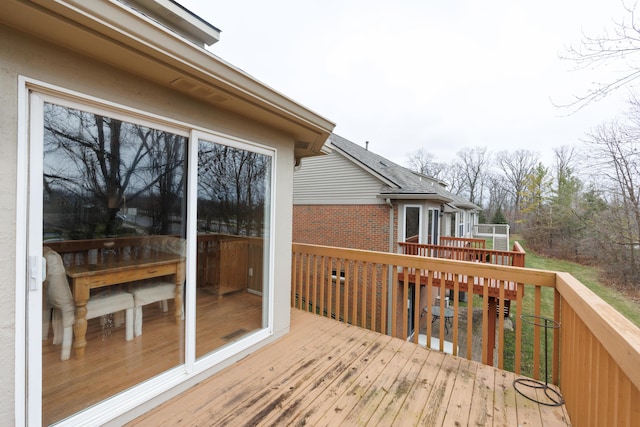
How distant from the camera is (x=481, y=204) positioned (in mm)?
37344

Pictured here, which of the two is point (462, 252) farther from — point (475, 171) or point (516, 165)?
point (475, 171)

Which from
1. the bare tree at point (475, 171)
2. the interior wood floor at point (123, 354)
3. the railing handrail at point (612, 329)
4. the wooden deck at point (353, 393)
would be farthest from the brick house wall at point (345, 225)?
the bare tree at point (475, 171)

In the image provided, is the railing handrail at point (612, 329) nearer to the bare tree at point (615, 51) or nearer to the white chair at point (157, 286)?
the white chair at point (157, 286)

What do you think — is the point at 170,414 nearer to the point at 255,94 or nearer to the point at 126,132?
the point at 126,132

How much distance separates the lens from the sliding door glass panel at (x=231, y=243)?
2449 mm

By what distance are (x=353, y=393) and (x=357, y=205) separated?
762cm

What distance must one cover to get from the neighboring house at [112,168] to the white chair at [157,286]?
4cm

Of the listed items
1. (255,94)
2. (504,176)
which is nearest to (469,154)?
(504,176)

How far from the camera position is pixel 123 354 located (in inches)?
84.3

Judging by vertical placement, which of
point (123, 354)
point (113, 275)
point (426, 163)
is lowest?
point (123, 354)

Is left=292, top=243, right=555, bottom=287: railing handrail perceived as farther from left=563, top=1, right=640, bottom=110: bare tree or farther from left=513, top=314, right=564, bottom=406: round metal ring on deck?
left=563, top=1, right=640, bottom=110: bare tree

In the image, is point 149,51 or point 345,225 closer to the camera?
point 149,51

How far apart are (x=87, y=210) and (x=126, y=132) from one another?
589 mm

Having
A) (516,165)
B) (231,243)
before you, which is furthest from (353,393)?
(516,165)
